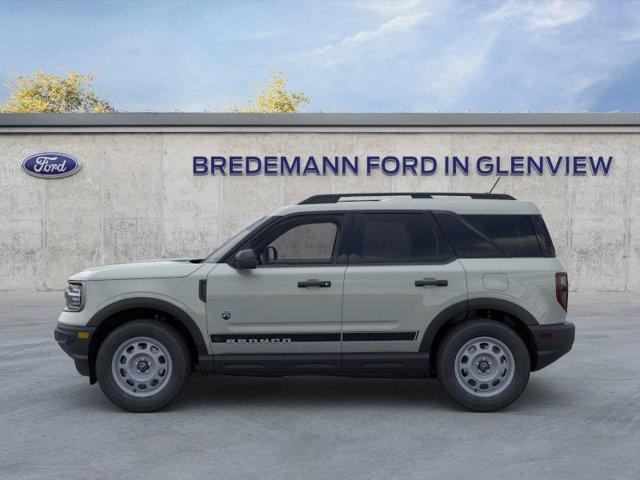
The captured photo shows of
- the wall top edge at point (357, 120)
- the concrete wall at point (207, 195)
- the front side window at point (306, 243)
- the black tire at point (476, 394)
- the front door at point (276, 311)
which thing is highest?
the wall top edge at point (357, 120)

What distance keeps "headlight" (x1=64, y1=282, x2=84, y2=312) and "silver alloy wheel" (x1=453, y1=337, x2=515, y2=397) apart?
3156mm

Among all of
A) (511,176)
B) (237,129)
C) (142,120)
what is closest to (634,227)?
(511,176)

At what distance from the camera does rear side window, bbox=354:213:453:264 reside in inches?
251

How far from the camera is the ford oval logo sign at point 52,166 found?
1805 centimetres

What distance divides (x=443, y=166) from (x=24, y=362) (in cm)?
1166

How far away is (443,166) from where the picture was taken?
711 inches

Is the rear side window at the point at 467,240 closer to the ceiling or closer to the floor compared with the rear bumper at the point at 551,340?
closer to the ceiling

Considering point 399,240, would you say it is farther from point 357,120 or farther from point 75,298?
point 357,120

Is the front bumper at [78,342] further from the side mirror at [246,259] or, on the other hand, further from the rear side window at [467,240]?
the rear side window at [467,240]

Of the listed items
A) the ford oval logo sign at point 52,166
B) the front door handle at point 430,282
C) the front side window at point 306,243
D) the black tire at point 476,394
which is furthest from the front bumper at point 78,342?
the ford oval logo sign at point 52,166

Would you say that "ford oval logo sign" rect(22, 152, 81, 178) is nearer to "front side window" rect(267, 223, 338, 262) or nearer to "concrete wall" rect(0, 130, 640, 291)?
"concrete wall" rect(0, 130, 640, 291)

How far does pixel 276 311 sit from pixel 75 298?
1712 mm

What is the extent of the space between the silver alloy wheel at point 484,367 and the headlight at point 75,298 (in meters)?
3.16

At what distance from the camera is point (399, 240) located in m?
6.44
